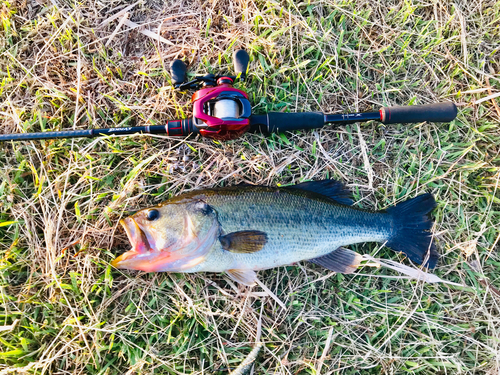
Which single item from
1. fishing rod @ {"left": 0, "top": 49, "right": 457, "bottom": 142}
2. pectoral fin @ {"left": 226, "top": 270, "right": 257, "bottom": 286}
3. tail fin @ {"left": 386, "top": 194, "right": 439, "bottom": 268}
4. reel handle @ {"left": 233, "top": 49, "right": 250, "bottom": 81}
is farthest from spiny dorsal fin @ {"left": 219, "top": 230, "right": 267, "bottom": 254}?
reel handle @ {"left": 233, "top": 49, "right": 250, "bottom": 81}

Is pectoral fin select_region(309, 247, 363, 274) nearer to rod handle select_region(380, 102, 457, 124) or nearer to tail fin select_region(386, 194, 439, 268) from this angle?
tail fin select_region(386, 194, 439, 268)

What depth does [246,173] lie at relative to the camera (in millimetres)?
2906

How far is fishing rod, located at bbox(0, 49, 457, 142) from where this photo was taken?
249cm

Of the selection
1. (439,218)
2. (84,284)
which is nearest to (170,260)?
(84,284)

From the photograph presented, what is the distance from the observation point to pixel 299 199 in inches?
101

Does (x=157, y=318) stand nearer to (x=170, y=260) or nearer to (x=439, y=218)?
(x=170, y=260)

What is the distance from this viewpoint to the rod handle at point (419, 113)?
281 cm

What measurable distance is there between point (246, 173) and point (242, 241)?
30.3 inches

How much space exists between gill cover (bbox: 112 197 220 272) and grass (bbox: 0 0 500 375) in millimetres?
427

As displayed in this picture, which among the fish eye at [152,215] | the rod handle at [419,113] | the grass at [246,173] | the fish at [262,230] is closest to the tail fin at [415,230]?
the fish at [262,230]

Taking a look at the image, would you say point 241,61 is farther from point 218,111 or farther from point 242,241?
point 242,241

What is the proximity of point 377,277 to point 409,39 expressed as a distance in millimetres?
2525

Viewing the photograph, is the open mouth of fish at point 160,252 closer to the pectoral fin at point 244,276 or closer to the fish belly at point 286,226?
the fish belly at point 286,226

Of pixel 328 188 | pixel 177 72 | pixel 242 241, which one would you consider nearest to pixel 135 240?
pixel 242 241
